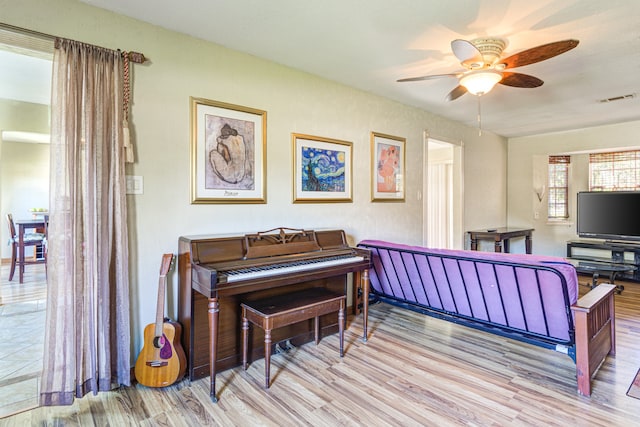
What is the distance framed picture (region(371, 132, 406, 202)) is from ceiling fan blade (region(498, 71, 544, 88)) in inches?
62.1

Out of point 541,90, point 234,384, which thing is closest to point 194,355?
point 234,384

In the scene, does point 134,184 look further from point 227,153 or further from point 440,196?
point 440,196

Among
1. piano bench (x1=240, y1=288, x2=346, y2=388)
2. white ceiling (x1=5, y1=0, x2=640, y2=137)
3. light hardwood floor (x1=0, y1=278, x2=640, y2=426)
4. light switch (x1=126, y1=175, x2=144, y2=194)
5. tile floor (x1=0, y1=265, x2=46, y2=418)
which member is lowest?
light hardwood floor (x1=0, y1=278, x2=640, y2=426)

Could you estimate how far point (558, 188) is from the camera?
6211mm

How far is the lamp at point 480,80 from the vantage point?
8.30ft

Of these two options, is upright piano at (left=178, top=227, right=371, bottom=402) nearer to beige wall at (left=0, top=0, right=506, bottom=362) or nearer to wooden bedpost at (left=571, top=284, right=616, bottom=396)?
beige wall at (left=0, top=0, right=506, bottom=362)

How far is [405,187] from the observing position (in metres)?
4.45

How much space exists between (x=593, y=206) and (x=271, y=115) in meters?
5.46

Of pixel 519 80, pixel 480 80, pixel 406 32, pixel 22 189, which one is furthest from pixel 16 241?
pixel 519 80

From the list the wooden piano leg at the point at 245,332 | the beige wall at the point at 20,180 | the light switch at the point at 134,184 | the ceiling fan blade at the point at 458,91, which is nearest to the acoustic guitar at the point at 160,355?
the wooden piano leg at the point at 245,332

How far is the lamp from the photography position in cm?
253

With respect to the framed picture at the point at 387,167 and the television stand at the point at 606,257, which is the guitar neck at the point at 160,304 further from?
the television stand at the point at 606,257

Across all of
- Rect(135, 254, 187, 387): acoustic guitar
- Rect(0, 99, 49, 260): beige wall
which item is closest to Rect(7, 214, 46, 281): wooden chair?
Rect(0, 99, 49, 260): beige wall

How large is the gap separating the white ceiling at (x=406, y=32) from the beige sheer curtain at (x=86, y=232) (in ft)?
1.52
